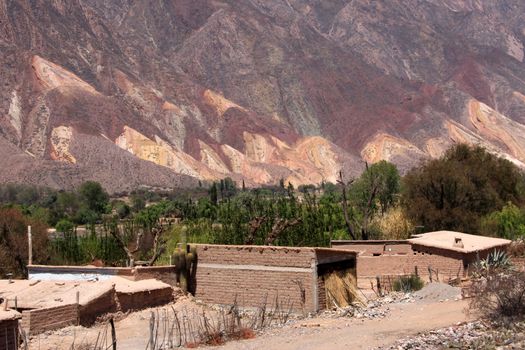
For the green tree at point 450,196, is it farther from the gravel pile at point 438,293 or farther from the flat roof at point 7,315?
the flat roof at point 7,315

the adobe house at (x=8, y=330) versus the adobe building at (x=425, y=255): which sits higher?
the adobe building at (x=425, y=255)

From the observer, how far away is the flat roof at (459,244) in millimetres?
25875

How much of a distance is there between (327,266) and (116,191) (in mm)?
65771

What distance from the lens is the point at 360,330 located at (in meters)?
18.0

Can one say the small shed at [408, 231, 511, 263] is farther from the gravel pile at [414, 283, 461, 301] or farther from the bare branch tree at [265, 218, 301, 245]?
the bare branch tree at [265, 218, 301, 245]

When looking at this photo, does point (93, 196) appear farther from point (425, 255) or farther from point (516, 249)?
point (425, 255)

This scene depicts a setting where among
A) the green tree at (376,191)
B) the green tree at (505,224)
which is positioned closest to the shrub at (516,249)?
the green tree at (505,224)

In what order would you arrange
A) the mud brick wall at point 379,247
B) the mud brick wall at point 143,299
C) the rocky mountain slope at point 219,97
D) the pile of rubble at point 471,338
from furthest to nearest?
1. the rocky mountain slope at point 219,97
2. the mud brick wall at point 379,247
3. the mud brick wall at point 143,299
4. the pile of rubble at point 471,338

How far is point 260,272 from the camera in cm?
2423

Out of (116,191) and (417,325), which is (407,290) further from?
(116,191)

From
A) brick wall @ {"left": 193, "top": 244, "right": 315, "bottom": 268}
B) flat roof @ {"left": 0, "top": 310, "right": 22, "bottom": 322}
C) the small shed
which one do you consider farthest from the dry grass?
flat roof @ {"left": 0, "top": 310, "right": 22, "bottom": 322}

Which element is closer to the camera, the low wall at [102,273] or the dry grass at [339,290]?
the dry grass at [339,290]

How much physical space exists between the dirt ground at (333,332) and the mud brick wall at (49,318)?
23 centimetres

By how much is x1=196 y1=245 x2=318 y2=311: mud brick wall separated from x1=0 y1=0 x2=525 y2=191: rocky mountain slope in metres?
62.4
